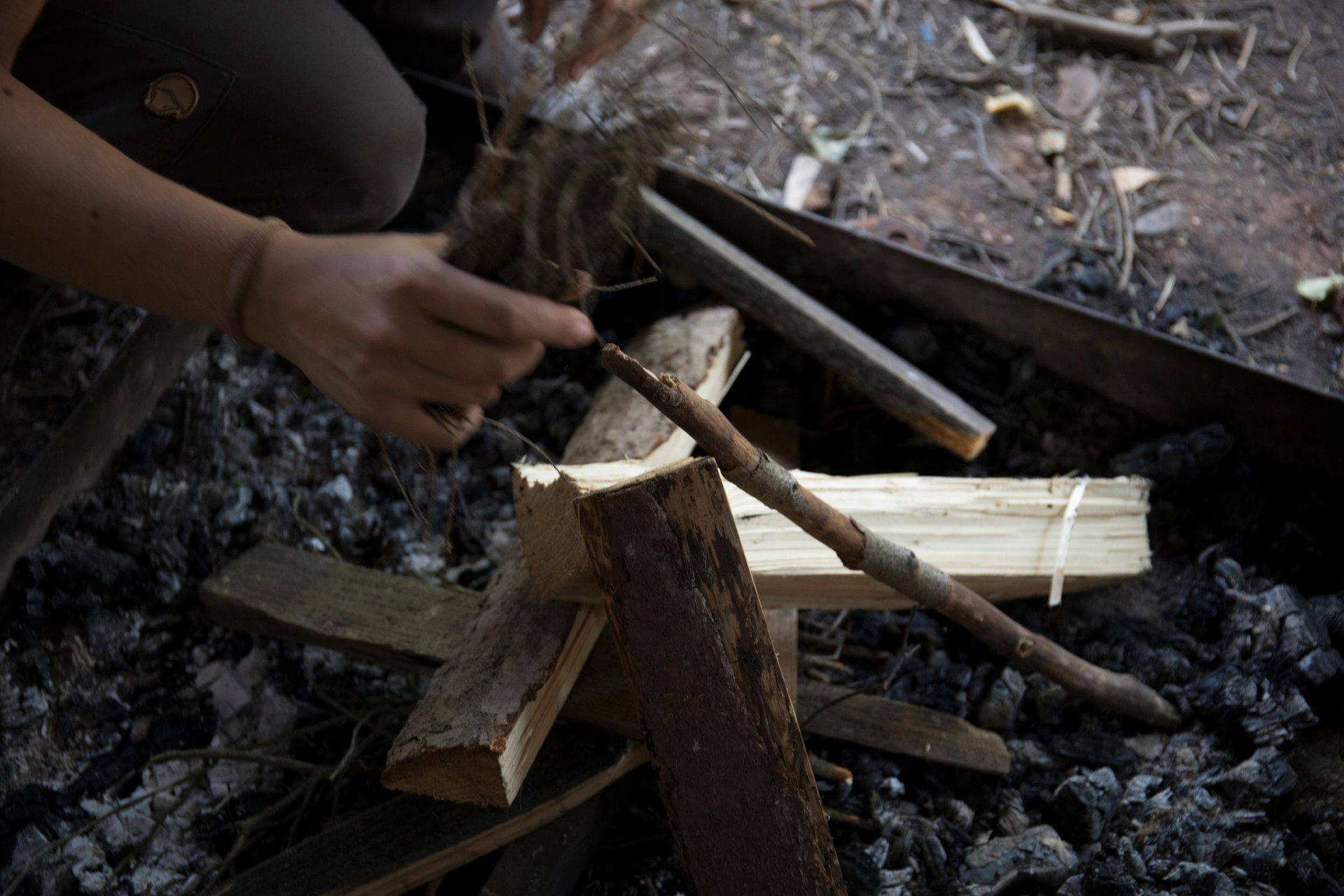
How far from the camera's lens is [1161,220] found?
10.7ft

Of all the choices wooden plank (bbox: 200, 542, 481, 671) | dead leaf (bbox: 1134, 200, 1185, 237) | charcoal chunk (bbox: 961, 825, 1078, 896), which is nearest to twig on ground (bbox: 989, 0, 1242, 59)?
dead leaf (bbox: 1134, 200, 1185, 237)

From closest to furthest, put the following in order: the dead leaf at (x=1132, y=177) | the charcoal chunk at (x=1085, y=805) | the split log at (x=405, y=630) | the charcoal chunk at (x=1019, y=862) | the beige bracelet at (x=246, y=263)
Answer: the beige bracelet at (x=246, y=263) → the charcoal chunk at (x=1019, y=862) → the charcoal chunk at (x=1085, y=805) → the split log at (x=405, y=630) → the dead leaf at (x=1132, y=177)

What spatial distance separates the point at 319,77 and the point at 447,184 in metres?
0.85

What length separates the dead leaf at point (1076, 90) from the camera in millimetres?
3664

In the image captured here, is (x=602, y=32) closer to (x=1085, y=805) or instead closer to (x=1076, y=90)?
(x=1085, y=805)

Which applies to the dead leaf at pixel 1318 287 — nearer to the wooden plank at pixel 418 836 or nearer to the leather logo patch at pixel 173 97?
the wooden plank at pixel 418 836

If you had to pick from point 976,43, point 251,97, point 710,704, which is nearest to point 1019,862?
point 710,704

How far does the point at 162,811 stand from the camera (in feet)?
6.28

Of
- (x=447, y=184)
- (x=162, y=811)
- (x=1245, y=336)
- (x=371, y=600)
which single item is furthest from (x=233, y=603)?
(x=1245, y=336)

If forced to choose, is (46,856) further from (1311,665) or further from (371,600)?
(1311,665)

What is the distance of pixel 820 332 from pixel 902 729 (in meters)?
1.01

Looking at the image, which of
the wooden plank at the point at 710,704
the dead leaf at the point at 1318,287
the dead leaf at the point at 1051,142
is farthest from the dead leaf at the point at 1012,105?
the wooden plank at the point at 710,704

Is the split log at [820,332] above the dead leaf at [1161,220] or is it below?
above

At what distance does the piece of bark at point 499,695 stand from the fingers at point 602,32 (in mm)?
808
